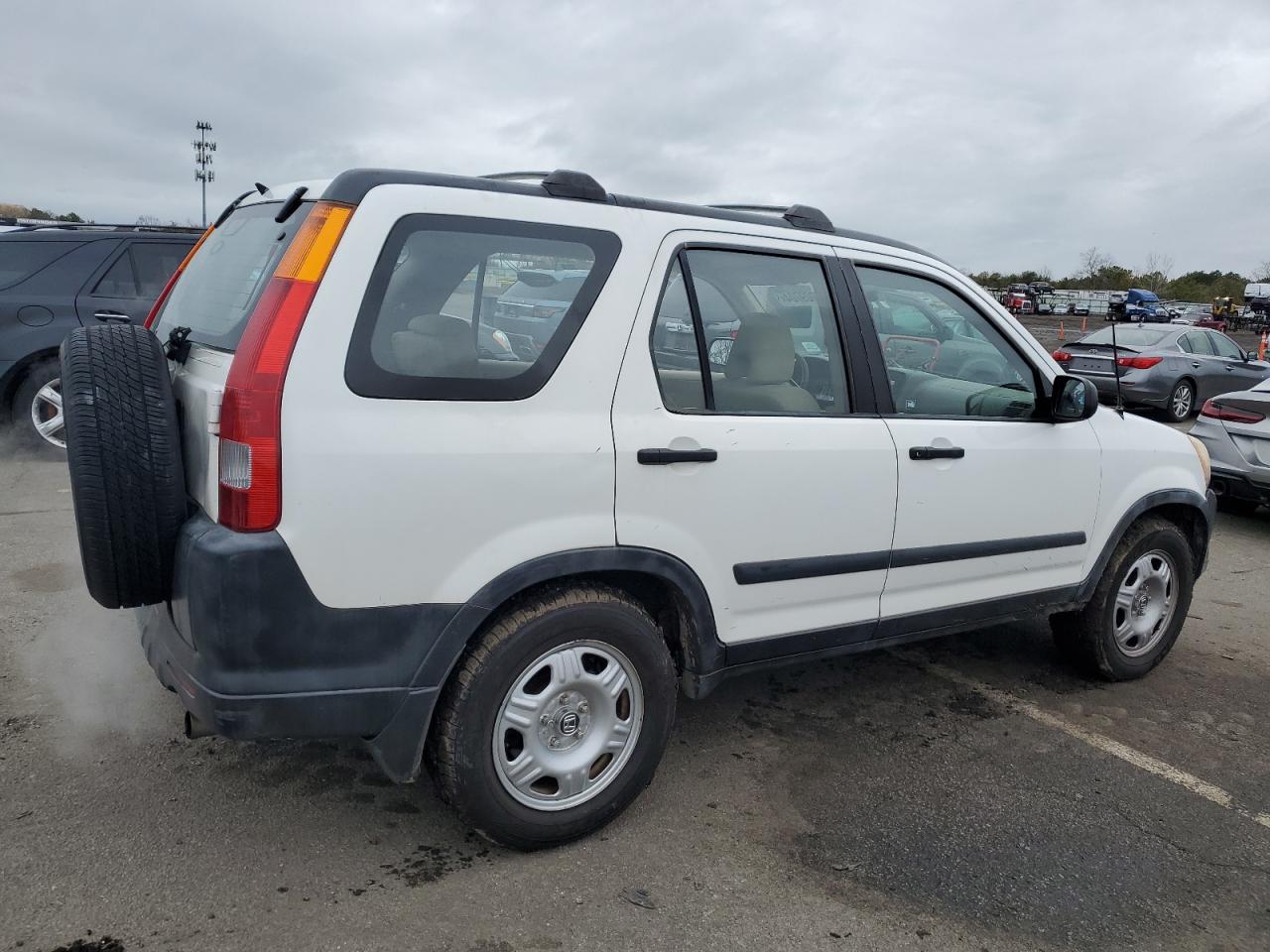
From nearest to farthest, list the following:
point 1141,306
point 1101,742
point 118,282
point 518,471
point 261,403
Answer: point 261,403 < point 518,471 < point 1101,742 < point 118,282 < point 1141,306

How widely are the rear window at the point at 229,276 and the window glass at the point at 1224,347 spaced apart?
50.3 feet

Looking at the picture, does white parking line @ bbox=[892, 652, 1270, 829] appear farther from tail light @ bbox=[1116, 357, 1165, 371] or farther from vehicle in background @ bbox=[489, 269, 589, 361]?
tail light @ bbox=[1116, 357, 1165, 371]

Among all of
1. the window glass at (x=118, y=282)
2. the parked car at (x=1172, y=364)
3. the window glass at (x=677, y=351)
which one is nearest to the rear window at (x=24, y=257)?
the window glass at (x=118, y=282)

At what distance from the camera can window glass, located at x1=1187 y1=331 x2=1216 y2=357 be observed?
14.4m

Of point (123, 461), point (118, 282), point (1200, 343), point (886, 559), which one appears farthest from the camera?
point (1200, 343)

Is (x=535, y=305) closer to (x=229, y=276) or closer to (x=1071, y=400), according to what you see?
(x=229, y=276)

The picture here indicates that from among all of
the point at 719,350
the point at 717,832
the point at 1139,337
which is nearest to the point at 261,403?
the point at 719,350

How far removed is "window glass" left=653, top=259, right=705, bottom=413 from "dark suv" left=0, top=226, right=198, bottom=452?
242 inches

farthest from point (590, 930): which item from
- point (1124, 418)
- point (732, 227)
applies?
point (1124, 418)

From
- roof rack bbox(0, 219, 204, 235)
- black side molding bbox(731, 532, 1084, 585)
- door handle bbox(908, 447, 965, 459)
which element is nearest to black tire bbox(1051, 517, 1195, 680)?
black side molding bbox(731, 532, 1084, 585)

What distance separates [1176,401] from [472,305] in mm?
13917

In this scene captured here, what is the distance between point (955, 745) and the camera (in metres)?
3.70

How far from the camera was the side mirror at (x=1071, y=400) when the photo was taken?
369 cm

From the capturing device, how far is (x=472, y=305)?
265cm
